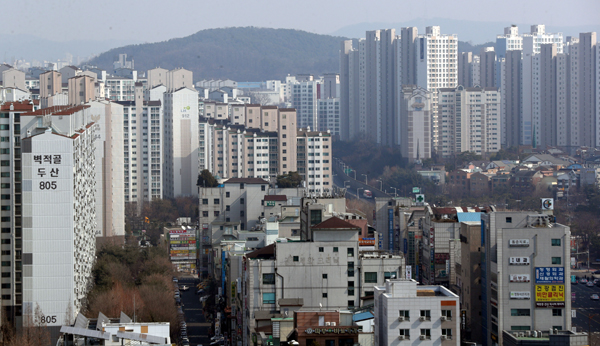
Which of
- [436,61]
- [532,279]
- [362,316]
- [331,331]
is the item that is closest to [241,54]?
[436,61]

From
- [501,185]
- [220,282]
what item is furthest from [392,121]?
[220,282]

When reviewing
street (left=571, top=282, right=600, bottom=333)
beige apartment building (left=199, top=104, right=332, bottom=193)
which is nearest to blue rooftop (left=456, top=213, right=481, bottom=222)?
street (left=571, top=282, right=600, bottom=333)

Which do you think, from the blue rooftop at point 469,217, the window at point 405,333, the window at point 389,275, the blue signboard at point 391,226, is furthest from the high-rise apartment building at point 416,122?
Answer: the window at point 405,333

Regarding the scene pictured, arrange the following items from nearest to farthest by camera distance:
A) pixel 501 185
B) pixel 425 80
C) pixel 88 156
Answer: pixel 88 156 → pixel 501 185 → pixel 425 80

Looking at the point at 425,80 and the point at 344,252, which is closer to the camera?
the point at 344,252

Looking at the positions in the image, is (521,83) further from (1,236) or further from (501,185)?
(1,236)

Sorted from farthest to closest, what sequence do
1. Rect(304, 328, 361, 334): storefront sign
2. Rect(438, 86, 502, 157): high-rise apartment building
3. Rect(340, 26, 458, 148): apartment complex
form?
Rect(340, 26, 458, 148): apartment complex < Rect(438, 86, 502, 157): high-rise apartment building < Rect(304, 328, 361, 334): storefront sign

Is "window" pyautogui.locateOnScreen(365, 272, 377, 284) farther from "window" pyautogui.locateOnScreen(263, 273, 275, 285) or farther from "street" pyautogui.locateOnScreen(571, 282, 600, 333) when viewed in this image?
"street" pyautogui.locateOnScreen(571, 282, 600, 333)
